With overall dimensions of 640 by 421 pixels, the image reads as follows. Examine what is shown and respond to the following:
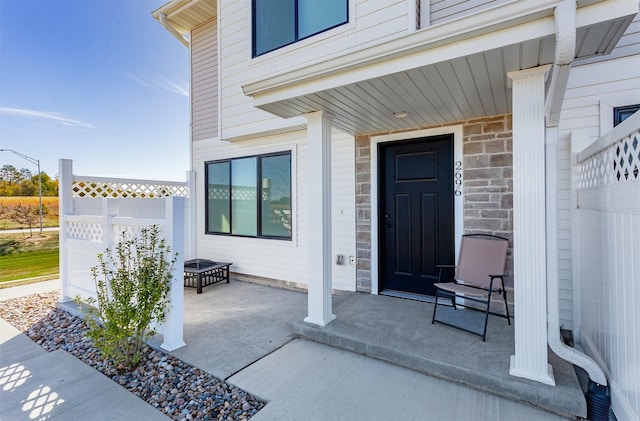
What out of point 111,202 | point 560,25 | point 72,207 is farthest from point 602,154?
Result: point 72,207

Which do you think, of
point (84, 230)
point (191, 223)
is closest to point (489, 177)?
point (84, 230)

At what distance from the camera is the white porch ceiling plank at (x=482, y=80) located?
2.08 meters

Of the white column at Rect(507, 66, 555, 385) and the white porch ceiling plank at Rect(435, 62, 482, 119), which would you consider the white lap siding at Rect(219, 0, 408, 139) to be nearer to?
the white porch ceiling plank at Rect(435, 62, 482, 119)

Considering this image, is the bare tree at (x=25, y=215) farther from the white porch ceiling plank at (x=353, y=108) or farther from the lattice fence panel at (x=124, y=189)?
the white porch ceiling plank at (x=353, y=108)

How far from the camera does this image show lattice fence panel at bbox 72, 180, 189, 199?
4.61 m

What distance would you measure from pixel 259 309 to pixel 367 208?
6.85 ft

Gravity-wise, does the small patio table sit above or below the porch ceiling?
below

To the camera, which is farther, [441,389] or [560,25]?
[441,389]

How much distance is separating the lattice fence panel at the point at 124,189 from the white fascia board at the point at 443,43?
10.9 ft

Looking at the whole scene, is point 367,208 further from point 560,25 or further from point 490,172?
point 560,25

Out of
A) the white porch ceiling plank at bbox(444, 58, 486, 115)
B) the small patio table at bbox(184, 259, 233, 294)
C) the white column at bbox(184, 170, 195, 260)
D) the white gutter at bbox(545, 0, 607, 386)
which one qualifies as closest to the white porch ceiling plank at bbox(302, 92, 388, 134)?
the white porch ceiling plank at bbox(444, 58, 486, 115)

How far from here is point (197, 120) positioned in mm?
6297

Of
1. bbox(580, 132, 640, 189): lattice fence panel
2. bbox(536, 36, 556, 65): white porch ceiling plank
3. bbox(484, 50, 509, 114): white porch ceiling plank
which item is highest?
bbox(484, 50, 509, 114): white porch ceiling plank

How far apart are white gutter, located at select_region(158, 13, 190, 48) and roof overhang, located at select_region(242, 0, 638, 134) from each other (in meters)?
4.92
